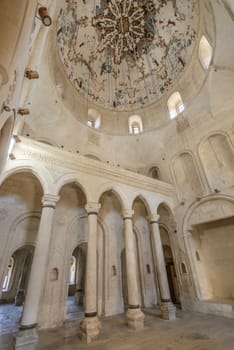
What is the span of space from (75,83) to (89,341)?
46.4ft

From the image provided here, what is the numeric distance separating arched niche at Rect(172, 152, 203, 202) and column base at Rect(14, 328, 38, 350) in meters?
8.88

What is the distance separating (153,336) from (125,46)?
17.7m

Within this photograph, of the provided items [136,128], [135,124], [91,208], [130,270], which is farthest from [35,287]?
[135,124]

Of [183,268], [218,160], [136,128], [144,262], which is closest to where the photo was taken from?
[183,268]

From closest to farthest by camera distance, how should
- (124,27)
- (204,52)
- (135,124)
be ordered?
(204,52) → (124,27) → (135,124)

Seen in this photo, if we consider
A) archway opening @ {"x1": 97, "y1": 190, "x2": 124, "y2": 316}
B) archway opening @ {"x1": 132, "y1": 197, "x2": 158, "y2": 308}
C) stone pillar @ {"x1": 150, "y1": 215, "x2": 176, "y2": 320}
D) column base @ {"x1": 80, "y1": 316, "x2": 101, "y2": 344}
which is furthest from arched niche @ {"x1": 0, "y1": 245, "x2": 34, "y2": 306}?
stone pillar @ {"x1": 150, "y1": 215, "x2": 176, "y2": 320}

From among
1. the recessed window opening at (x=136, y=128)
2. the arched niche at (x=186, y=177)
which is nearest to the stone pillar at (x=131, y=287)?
the arched niche at (x=186, y=177)

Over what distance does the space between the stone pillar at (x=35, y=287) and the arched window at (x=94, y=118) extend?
8867mm

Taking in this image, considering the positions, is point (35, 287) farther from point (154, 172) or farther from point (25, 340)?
point (154, 172)

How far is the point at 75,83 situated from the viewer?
13008 millimetres

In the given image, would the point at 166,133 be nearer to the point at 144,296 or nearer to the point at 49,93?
the point at 49,93

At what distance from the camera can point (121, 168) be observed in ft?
31.0

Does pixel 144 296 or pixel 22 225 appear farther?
pixel 144 296

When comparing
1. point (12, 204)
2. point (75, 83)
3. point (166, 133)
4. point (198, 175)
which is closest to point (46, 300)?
point (12, 204)
